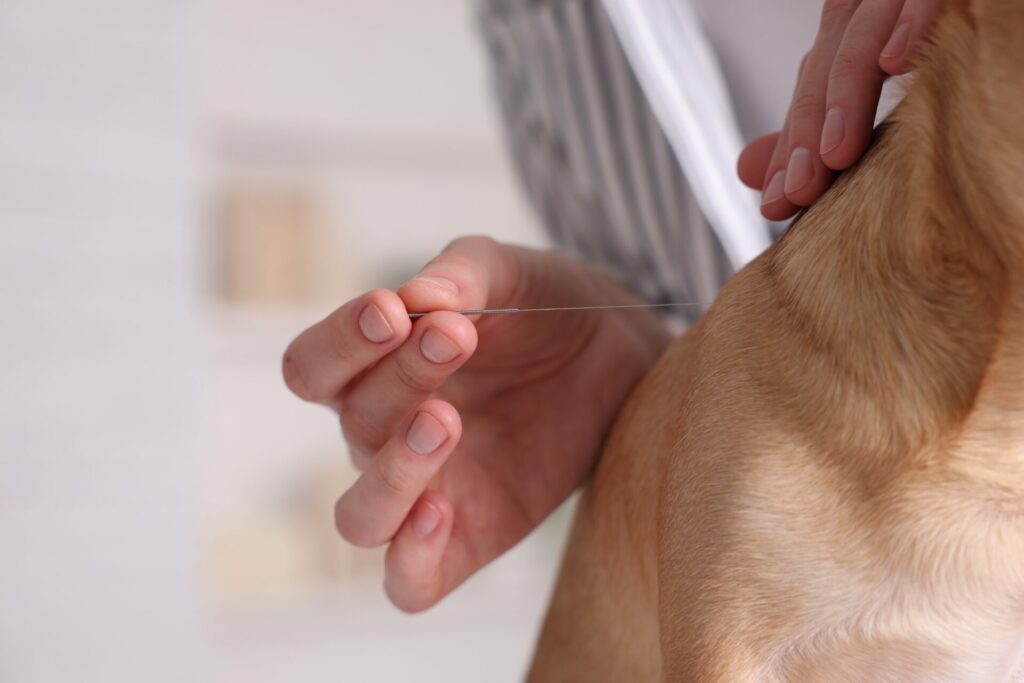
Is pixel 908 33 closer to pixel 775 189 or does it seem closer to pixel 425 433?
pixel 775 189

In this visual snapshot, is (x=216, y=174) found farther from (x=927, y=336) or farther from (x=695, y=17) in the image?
(x=927, y=336)

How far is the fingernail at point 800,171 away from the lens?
617mm

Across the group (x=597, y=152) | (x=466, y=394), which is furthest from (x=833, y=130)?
(x=597, y=152)

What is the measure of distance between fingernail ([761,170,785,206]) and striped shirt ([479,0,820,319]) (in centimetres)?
28

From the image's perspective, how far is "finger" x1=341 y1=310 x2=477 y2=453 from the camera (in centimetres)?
64

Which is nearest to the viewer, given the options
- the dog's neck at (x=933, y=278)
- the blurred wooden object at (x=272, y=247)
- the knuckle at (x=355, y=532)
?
the dog's neck at (x=933, y=278)

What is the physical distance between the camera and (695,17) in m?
0.96

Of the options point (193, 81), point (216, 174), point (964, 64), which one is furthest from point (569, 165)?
point (216, 174)

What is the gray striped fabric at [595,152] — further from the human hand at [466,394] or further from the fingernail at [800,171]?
the fingernail at [800,171]

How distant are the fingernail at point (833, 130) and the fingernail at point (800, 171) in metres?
0.02

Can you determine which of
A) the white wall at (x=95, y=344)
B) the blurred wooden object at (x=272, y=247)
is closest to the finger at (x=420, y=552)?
the white wall at (x=95, y=344)

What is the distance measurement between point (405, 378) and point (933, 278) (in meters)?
0.32

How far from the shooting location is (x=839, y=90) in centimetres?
58

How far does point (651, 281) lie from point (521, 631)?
1990mm
